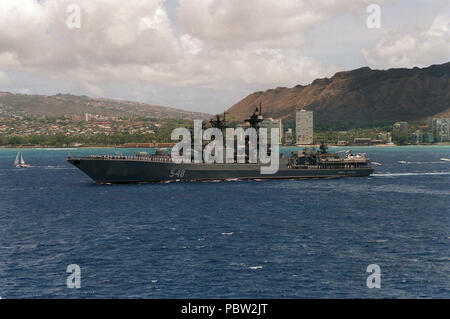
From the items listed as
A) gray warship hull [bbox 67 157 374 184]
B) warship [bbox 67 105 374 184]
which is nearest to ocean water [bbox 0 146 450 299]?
gray warship hull [bbox 67 157 374 184]

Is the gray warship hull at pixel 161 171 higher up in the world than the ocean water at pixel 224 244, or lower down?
higher up

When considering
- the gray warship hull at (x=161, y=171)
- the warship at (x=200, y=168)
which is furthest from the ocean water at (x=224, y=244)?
the warship at (x=200, y=168)

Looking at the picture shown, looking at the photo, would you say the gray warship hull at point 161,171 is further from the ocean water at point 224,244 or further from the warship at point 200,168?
the ocean water at point 224,244

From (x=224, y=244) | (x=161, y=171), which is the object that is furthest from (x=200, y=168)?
(x=224, y=244)

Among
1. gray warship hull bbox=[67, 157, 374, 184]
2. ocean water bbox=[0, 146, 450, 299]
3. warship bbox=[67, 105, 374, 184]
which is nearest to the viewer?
ocean water bbox=[0, 146, 450, 299]

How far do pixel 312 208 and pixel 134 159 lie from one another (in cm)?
4065

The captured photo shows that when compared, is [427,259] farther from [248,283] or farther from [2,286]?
[2,286]

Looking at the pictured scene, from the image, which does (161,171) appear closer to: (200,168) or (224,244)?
(200,168)

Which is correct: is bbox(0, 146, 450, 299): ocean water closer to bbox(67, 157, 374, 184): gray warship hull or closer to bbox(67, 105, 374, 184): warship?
bbox(67, 157, 374, 184): gray warship hull

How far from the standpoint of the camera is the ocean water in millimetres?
29859

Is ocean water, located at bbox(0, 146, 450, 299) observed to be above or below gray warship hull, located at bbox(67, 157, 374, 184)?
below

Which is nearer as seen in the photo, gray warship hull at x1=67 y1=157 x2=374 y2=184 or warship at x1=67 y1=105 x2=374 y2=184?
gray warship hull at x1=67 y1=157 x2=374 y2=184

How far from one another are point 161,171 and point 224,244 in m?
→ 48.9

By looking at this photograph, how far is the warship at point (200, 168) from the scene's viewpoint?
83.9 m
